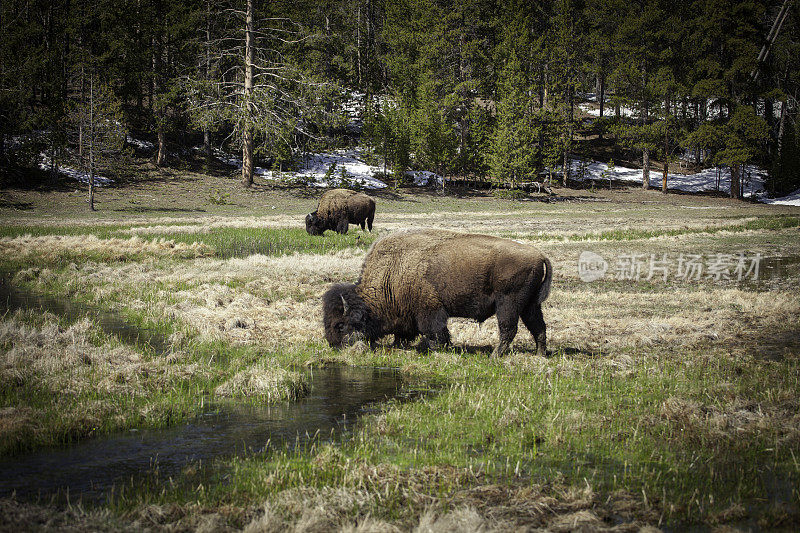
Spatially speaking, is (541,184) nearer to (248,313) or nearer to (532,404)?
(248,313)

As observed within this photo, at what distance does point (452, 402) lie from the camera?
7484 millimetres

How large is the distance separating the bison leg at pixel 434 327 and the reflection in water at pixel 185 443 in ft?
7.18

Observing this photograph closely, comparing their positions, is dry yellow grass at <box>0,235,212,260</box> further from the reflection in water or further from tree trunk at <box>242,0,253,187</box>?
tree trunk at <box>242,0,253,187</box>

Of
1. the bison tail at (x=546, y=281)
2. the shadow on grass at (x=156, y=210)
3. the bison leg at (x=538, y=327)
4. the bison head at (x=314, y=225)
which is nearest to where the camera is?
the bison tail at (x=546, y=281)

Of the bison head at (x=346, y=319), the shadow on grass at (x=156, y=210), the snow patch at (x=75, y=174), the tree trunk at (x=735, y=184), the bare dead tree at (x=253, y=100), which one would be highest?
the bare dead tree at (x=253, y=100)

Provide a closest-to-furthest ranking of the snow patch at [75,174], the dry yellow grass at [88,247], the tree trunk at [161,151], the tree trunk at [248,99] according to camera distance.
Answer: the dry yellow grass at [88,247] < the tree trunk at [248,99] < the snow patch at [75,174] < the tree trunk at [161,151]

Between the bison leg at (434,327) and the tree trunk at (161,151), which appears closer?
the bison leg at (434,327)

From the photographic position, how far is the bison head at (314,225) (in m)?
29.7

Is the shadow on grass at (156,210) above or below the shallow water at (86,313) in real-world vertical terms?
above

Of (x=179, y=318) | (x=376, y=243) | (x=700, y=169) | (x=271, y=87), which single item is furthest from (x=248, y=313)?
(x=700, y=169)

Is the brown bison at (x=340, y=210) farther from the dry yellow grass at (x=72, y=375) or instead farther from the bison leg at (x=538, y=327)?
the bison leg at (x=538, y=327)

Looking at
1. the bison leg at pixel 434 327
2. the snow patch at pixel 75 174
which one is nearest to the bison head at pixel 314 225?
the bison leg at pixel 434 327

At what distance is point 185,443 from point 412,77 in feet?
218

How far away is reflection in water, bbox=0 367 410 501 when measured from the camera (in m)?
5.21
